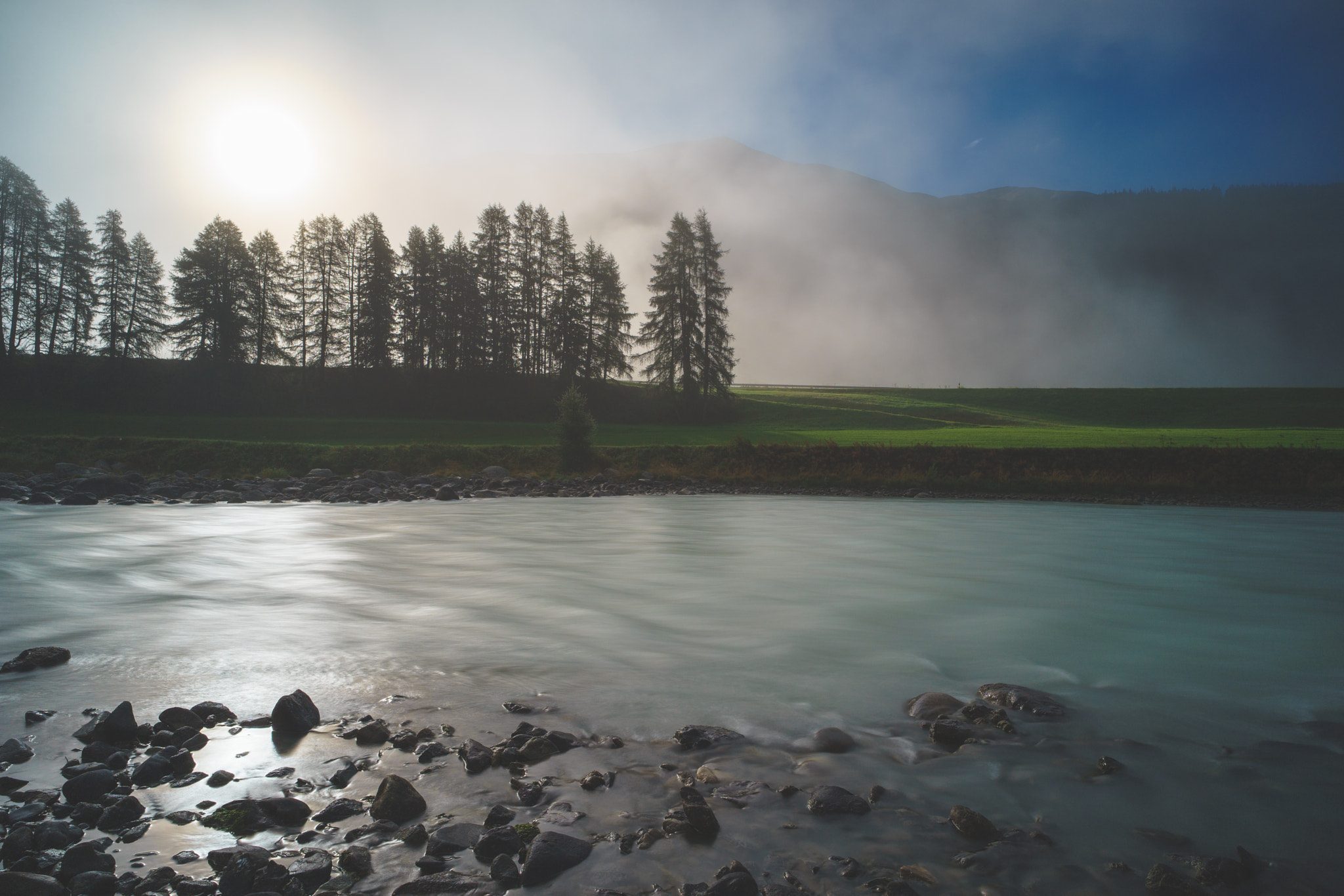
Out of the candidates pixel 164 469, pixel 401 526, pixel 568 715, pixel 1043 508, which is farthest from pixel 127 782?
pixel 164 469

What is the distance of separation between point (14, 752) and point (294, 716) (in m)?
1.52

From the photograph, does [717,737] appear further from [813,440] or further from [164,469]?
[813,440]

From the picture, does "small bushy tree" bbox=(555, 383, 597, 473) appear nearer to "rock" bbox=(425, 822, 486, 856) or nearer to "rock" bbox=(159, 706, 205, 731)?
"rock" bbox=(159, 706, 205, 731)

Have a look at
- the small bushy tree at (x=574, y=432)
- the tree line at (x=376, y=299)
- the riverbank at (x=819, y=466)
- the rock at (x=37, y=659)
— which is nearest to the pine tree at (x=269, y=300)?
the tree line at (x=376, y=299)

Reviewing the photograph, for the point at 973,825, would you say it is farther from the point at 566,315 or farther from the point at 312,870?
the point at 566,315

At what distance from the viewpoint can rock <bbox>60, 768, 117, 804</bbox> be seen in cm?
356

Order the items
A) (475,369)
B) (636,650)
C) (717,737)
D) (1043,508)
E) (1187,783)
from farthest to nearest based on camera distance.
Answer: (475,369) → (1043,508) → (636,650) → (717,737) → (1187,783)

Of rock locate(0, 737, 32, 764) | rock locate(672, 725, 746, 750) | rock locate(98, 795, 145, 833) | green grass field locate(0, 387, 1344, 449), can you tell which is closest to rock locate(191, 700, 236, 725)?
rock locate(0, 737, 32, 764)

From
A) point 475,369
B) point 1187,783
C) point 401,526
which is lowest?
point 401,526

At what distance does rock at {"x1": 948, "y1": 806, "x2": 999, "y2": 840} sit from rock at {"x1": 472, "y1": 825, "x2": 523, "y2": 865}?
2.19m

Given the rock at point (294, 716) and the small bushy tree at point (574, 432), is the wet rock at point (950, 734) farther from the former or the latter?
the small bushy tree at point (574, 432)

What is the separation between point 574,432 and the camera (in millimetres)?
31125

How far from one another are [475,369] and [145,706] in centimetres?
5627

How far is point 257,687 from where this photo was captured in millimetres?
5711
